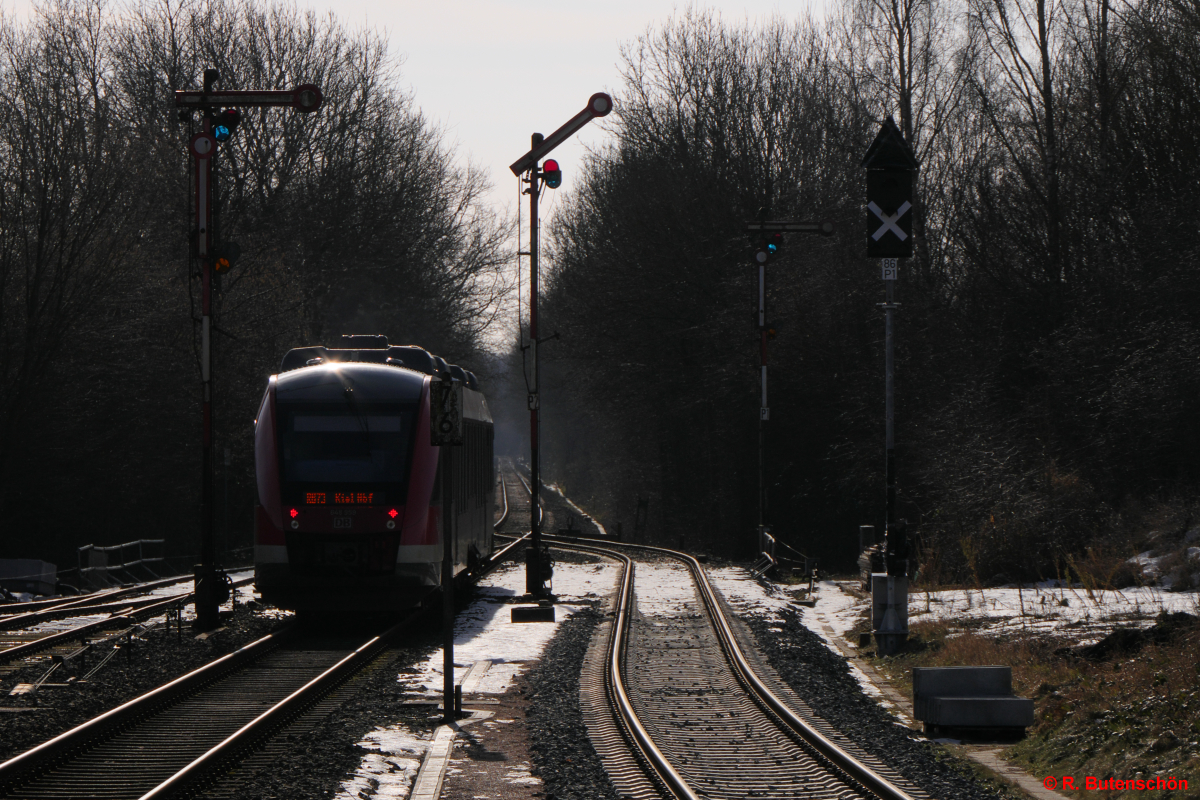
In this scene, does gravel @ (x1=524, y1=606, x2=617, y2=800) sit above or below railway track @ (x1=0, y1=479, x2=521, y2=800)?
below

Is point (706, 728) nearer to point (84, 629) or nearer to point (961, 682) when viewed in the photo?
point (961, 682)

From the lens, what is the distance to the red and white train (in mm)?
15766

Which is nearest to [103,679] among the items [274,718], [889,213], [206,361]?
[274,718]

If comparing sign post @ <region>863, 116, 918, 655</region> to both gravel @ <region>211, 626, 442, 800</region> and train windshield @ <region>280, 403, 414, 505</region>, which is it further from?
train windshield @ <region>280, 403, 414, 505</region>

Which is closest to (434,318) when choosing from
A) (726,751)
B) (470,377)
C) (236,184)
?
→ (236,184)

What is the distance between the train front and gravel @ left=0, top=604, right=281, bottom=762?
124 centimetres

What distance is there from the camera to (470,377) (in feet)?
69.7

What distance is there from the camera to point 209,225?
16.9m

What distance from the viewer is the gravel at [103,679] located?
10.1m

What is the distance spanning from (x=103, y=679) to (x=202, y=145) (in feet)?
24.2

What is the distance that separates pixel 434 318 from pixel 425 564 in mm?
34065

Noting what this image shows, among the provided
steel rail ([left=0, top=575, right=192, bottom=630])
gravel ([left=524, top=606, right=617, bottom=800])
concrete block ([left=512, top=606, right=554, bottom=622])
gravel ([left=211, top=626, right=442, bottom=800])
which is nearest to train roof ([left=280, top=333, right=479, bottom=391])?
concrete block ([left=512, top=606, right=554, bottom=622])

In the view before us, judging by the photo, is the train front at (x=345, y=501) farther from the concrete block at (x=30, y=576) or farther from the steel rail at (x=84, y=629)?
the concrete block at (x=30, y=576)

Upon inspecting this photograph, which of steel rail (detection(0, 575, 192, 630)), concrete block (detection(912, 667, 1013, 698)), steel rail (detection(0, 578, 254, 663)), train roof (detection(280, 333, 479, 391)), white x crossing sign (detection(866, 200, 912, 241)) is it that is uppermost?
white x crossing sign (detection(866, 200, 912, 241))
